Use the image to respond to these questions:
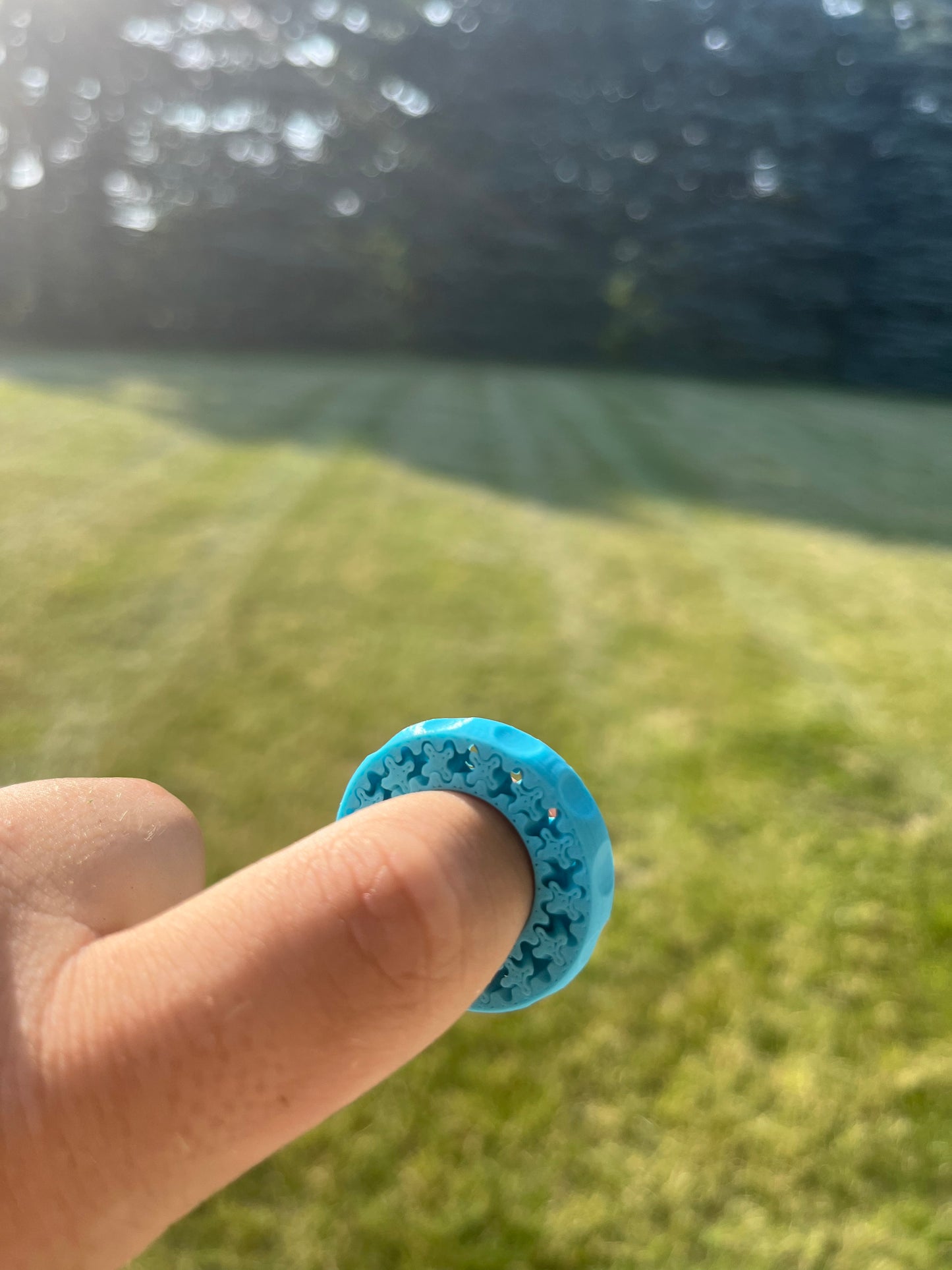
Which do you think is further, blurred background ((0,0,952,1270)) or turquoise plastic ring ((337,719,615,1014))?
blurred background ((0,0,952,1270))

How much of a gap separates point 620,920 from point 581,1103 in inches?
18.1

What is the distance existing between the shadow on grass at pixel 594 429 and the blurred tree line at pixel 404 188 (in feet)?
12.1

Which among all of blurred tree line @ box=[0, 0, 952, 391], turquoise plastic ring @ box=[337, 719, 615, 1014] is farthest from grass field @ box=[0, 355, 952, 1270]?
blurred tree line @ box=[0, 0, 952, 391]

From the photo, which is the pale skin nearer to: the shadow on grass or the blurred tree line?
the shadow on grass

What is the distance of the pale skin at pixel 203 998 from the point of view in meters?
0.42

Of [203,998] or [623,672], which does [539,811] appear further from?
[623,672]

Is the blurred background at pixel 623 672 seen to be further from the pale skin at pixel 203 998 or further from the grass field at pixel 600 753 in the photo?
the pale skin at pixel 203 998

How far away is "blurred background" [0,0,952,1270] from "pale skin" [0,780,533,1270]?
1.06 metres

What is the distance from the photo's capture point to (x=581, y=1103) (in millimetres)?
1533

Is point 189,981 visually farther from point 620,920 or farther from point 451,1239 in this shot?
point 620,920

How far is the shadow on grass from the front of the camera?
5781 mm

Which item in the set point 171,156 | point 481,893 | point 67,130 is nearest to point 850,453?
point 481,893

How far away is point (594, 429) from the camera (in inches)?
321

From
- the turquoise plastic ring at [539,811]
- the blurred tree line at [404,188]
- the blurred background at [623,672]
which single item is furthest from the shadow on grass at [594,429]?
the turquoise plastic ring at [539,811]
